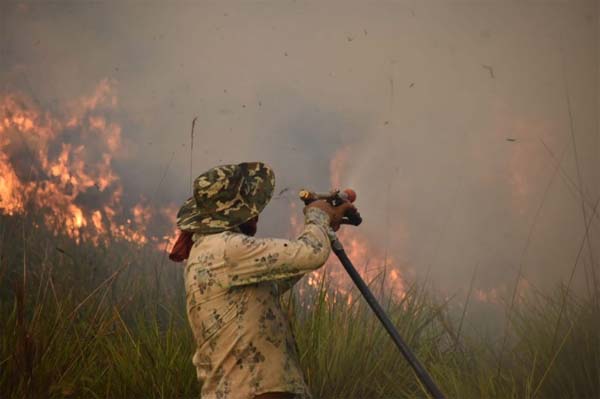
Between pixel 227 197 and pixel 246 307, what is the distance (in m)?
0.42

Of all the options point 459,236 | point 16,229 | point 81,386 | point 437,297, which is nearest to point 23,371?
point 81,386

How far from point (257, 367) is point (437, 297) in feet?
8.36

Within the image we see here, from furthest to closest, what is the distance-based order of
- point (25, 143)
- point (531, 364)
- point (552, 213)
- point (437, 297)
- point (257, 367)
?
point (25, 143)
point (552, 213)
point (437, 297)
point (531, 364)
point (257, 367)

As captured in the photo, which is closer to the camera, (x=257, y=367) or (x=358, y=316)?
(x=257, y=367)

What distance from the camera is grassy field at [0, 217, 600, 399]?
4059 millimetres

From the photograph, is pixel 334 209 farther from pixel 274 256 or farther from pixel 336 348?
pixel 336 348

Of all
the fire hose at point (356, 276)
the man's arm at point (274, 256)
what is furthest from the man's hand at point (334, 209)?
the man's arm at point (274, 256)

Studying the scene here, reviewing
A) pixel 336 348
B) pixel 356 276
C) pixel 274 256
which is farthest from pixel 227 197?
pixel 336 348

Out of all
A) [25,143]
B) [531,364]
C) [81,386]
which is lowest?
[81,386]

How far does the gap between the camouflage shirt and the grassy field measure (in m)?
1.24

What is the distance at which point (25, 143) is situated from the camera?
18.8 ft

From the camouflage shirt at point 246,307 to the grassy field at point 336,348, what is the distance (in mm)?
1244

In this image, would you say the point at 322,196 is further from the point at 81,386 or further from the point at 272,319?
the point at 81,386

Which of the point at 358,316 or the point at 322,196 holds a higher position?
the point at 322,196
